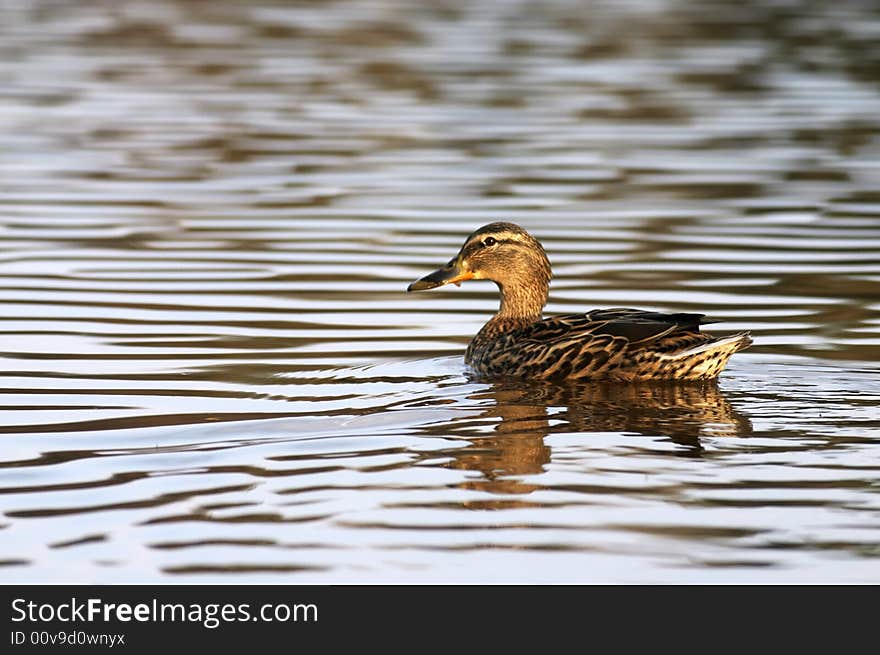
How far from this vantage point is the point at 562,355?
10.8m

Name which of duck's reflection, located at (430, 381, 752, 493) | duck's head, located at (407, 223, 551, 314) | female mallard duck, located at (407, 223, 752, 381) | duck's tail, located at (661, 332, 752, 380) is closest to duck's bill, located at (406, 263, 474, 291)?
duck's head, located at (407, 223, 551, 314)

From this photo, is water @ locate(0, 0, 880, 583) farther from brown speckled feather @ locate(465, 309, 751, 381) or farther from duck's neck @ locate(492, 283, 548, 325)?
duck's neck @ locate(492, 283, 548, 325)

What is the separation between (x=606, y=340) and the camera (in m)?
10.7

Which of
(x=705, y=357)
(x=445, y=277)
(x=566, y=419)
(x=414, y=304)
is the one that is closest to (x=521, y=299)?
(x=445, y=277)

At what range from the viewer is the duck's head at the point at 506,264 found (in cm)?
1199

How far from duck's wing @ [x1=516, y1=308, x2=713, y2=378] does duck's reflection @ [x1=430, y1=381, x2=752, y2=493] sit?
115 millimetres

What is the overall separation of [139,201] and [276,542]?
10.5 meters

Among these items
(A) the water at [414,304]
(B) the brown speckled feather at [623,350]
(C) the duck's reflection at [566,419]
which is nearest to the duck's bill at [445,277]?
(A) the water at [414,304]

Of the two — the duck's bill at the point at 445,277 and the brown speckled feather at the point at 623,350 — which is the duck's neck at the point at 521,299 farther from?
the brown speckled feather at the point at 623,350

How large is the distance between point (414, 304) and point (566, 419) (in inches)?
158

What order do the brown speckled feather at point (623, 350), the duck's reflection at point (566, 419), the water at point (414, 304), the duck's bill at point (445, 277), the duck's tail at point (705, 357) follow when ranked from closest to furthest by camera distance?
1. the water at point (414, 304)
2. the duck's reflection at point (566, 419)
3. the duck's tail at point (705, 357)
4. the brown speckled feather at point (623, 350)
5. the duck's bill at point (445, 277)

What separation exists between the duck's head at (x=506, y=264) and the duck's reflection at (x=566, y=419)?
1.34 meters

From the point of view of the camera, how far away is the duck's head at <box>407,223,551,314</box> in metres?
12.0
